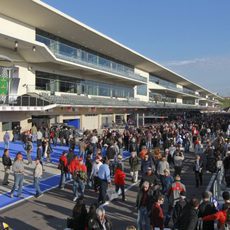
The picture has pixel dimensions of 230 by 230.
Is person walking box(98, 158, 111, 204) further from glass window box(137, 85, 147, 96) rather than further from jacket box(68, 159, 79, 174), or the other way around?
glass window box(137, 85, 147, 96)

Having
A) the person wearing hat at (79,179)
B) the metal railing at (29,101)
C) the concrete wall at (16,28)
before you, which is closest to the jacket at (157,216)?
the person wearing hat at (79,179)

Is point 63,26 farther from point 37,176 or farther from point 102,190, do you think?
point 102,190

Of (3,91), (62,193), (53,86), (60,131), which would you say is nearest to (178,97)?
(53,86)

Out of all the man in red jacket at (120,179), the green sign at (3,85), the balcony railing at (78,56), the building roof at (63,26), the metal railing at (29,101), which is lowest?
the man in red jacket at (120,179)

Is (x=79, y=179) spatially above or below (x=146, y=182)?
below

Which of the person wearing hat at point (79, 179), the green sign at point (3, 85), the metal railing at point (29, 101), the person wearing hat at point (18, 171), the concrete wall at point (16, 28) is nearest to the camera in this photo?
the person wearing hat at point (79, 179)

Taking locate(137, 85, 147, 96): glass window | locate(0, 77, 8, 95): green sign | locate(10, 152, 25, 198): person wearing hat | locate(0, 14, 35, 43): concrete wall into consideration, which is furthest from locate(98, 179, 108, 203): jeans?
locate(137, 85, 147, 96): glass window

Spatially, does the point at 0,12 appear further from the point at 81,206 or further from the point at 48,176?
the point at 81,206

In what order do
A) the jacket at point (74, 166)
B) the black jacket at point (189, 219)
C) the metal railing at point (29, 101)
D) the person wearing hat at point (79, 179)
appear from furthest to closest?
the metal railing at point (29, 101) → the jacket at point (74, 166) → the person wearing hat at point (79, 179) → the black jacket at point (189, 219)

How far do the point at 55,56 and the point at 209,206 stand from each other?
30770mm

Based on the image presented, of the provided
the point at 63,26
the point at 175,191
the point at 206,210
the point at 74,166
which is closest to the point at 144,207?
the point at 175,191

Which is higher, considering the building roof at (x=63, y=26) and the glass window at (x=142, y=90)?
the building roof at (x=63, y=26)

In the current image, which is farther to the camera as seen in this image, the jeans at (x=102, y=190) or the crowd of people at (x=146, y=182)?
the jeans at (x=102, y=190)

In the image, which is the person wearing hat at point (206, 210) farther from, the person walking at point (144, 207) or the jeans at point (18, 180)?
the jeans at point (18, 180)
